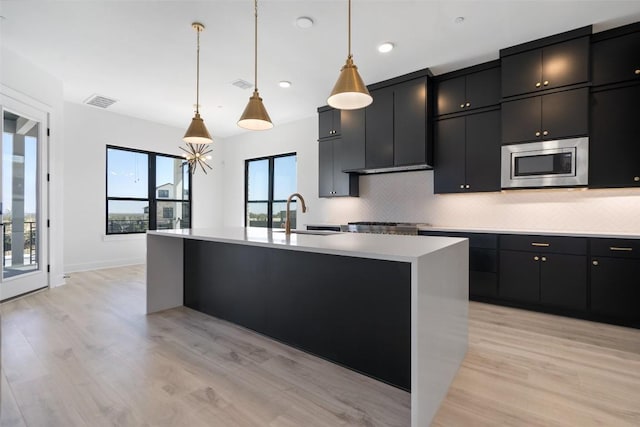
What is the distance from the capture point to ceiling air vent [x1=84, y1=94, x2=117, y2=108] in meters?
5.04

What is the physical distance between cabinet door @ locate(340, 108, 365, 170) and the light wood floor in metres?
2.69

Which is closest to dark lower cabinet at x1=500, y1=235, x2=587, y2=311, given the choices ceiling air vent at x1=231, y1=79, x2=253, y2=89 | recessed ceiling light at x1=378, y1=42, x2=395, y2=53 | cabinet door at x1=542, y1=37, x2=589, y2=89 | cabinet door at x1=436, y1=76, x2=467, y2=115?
cabinet door at x1=542, y1=37, x2=589, y2=89

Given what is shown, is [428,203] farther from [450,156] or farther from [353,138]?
[353,138]

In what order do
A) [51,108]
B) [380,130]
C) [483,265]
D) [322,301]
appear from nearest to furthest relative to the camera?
[322,301] → [483,265] → [51,108] → [380,130]

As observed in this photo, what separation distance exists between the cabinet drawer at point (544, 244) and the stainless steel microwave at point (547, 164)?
0.60m

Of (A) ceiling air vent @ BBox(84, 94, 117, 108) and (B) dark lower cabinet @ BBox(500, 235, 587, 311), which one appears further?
(A) ceiling air vent @ BBox(84, 94, 117, 108)

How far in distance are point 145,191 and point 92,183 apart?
96 centimetres

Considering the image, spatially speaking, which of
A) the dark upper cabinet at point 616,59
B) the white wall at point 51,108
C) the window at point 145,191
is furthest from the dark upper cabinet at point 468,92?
the window at point 145,191

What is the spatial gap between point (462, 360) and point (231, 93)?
4.55m

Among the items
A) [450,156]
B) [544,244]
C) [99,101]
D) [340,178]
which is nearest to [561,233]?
[544,244]

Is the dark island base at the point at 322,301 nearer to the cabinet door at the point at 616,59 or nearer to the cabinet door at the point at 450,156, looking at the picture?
the cabinet door at the point at 450,156

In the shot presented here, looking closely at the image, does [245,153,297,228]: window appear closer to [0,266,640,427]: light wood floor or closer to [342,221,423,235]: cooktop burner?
[342,221,423,235]: cooktop burner

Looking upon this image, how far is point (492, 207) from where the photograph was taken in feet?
13.4

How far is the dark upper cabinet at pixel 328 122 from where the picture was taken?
17.0ft
